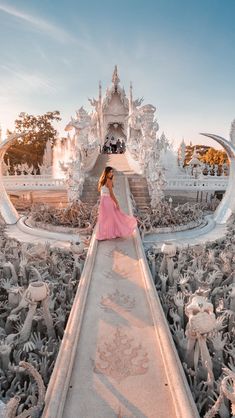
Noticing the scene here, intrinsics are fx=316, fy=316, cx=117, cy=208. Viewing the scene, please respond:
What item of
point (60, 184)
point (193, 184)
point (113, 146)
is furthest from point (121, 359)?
point (113, 146)

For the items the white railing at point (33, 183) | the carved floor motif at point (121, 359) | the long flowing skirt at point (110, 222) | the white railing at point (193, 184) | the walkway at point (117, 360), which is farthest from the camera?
the white railing at point (193, 184)

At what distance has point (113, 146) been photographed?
29.3 metres

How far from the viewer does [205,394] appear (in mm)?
A: 3168

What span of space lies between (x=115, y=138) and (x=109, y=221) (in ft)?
85.3

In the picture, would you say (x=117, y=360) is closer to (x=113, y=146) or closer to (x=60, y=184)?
(x=60, y=184)

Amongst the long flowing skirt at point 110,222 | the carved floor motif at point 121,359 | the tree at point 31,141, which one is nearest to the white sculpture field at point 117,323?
the carved floor motif at point 121,359

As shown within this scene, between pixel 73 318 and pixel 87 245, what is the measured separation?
11.2ft

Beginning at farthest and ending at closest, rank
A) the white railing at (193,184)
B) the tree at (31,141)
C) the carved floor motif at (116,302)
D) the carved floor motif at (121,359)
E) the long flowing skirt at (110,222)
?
the tree at (31,141), the white railing at (193,184), the long flowing skirt at (110,222), the carved floor motif at (116,302), the carved floor motif at (121,359)

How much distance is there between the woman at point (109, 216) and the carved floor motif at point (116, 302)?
8.00 feet

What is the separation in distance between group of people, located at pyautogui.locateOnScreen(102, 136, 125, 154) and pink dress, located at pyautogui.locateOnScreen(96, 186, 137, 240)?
2124 centimetres

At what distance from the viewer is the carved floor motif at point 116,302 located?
4426mm

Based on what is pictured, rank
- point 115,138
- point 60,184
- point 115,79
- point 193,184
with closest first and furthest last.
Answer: point 60,184 < point 193,184 < point 115,79 < point 115,138

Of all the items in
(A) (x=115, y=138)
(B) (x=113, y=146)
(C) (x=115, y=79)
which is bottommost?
(B) (x=113, y=146)

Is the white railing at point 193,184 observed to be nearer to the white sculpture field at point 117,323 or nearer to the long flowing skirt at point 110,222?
the white sculpture field at point 117,323
